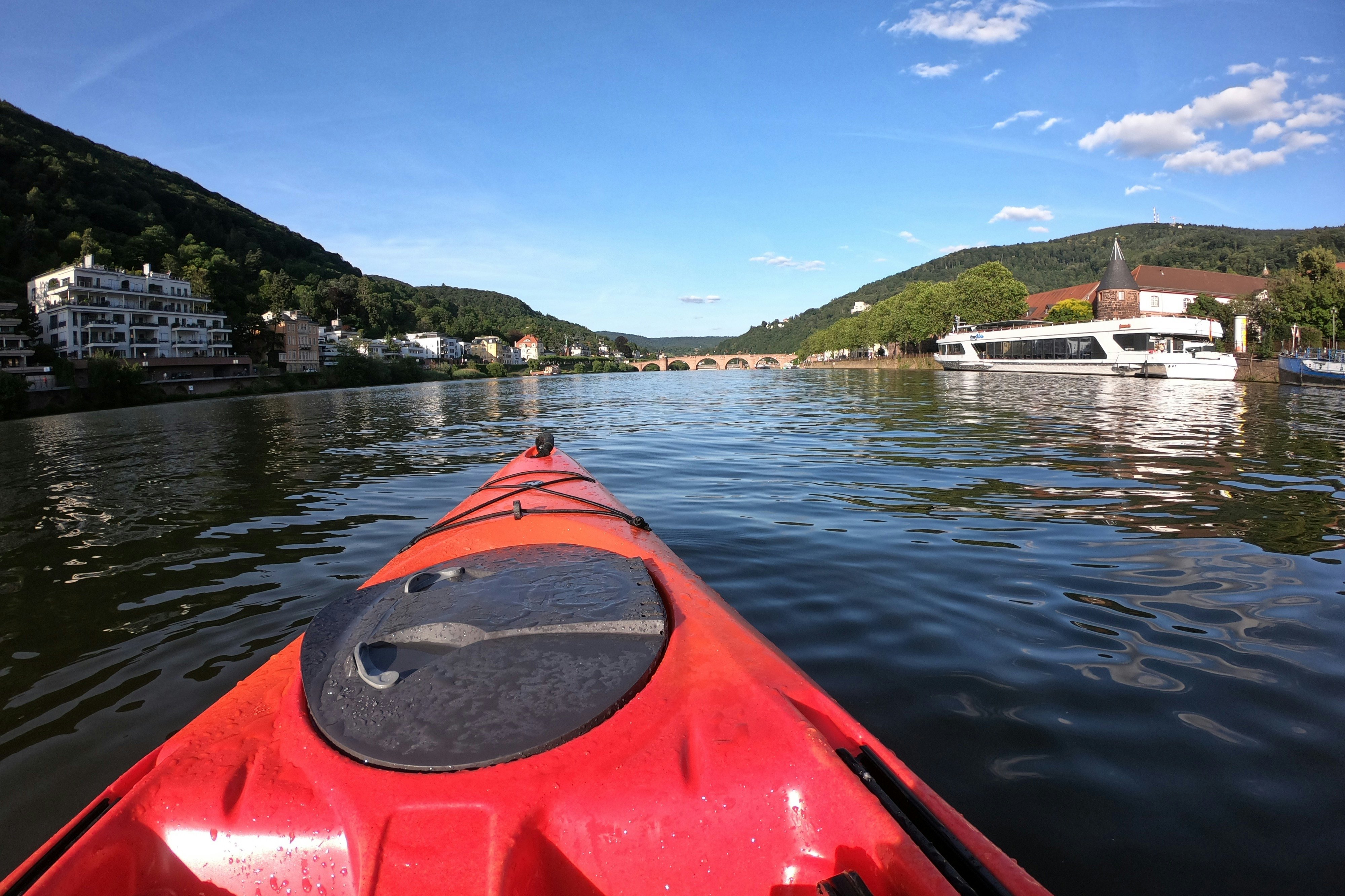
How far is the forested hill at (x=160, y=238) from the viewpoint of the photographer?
57.9 metres

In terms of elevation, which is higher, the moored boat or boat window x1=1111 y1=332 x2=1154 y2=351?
boat window x1=1111 y1=332 x2=1154 y2=351

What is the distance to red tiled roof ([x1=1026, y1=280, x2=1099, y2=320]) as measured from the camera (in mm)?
85500

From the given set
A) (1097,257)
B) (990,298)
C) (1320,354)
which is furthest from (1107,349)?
(1097,257)

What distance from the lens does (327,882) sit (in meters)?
1.27

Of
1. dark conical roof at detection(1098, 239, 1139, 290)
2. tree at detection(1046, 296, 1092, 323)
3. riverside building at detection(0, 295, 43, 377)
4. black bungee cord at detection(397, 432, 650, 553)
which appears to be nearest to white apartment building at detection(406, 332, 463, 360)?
riverside building at detection(0, 295, 43, 377)

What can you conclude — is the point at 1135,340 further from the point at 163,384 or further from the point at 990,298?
the point at 163,384

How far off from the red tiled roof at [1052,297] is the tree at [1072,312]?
7.90 meters

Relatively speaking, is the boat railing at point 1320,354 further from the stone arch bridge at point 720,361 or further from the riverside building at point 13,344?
the stone arch bridge at point 720,361

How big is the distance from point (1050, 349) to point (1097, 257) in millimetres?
116579

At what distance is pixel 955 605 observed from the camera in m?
3.78

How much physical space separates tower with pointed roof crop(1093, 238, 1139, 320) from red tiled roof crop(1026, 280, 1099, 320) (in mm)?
9925

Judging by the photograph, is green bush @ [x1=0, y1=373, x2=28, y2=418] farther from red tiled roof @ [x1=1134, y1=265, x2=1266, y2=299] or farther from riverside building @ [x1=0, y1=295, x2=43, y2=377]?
red tiled roof @ [x1=1134, y1=265, x2=1266, y2=299]

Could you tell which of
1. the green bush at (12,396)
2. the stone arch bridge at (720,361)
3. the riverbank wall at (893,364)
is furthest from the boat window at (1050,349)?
the stone arch bridge at (720,361)

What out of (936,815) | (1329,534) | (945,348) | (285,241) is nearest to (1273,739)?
(936,815)
